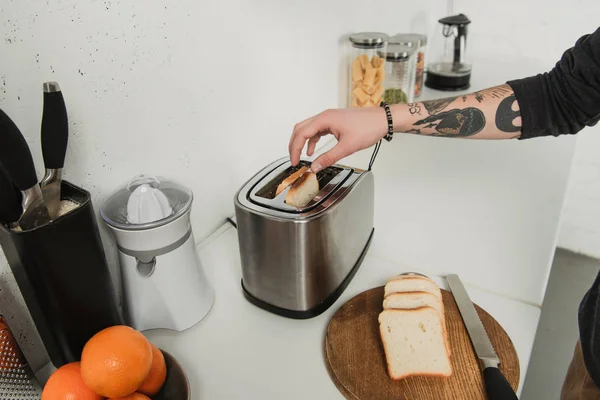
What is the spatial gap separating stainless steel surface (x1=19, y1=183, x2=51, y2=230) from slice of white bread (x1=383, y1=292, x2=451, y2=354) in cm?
55

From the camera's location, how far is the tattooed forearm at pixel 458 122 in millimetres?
921

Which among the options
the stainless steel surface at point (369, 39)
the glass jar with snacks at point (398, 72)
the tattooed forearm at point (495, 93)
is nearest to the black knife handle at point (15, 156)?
the tattooed forearm at point (495, 93)

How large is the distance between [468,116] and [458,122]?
0.9 inches

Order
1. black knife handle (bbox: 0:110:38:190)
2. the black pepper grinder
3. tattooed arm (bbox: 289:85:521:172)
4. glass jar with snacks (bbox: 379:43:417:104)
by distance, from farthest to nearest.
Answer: the black pepper grinder < glass jar with snacks (bbox: 379:43:417:104) < tattooed arm (bbox: 289:85:521:172) < black knife handle (bbox: 0:110:38:190)

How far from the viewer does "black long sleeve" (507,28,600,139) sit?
0.83 m

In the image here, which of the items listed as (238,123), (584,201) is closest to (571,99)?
(238,123)

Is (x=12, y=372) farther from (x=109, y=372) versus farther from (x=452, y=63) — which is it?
(x=452, y=63)

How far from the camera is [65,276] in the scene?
605 mm

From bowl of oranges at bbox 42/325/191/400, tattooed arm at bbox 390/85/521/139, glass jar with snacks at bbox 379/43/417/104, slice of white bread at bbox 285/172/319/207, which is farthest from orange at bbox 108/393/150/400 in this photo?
glass jar with snacks at bbox 379/43/417/104

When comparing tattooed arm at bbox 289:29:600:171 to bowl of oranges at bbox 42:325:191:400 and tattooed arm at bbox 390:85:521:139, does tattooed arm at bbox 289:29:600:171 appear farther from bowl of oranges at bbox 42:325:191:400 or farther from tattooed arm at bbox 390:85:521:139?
bowl of oranges at bbox 42:325:191:400

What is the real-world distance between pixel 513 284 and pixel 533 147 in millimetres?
607

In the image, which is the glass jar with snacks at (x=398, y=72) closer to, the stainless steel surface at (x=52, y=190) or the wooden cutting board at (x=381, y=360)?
the wooden cutting board at (x=381, y=360)

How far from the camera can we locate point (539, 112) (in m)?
Answer: 0.89

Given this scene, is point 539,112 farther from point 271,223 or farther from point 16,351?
point 16,351
